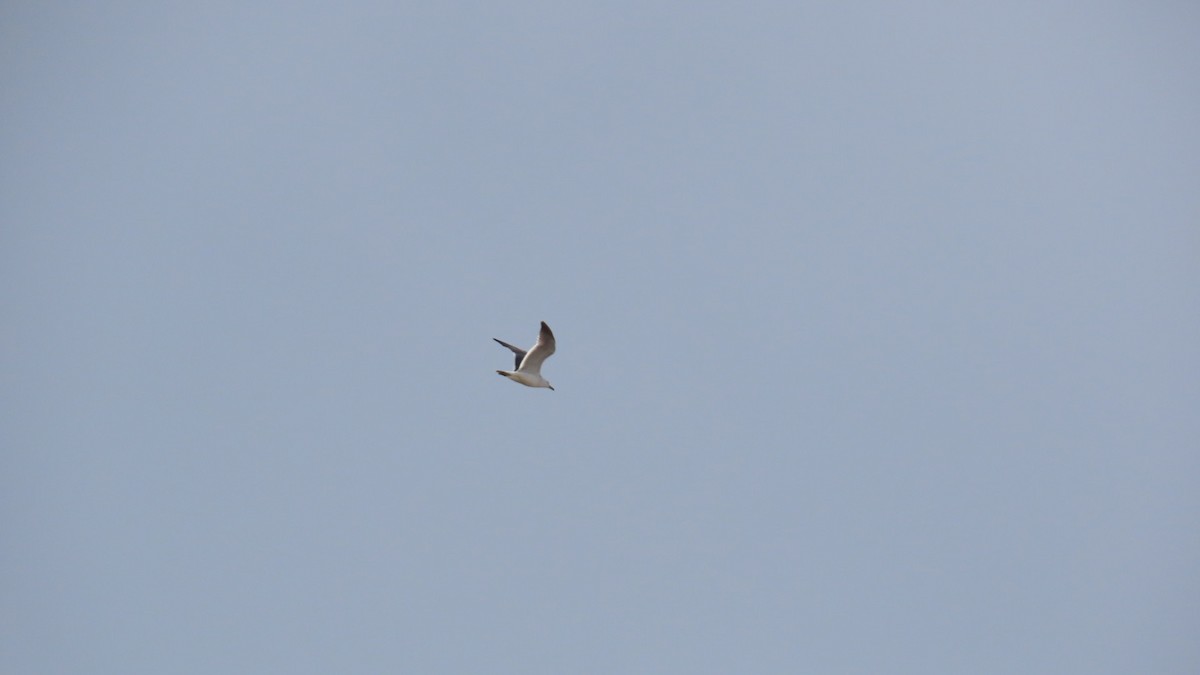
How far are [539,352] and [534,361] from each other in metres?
0.41

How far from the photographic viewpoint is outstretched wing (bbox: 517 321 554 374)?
→ 87.2 ft

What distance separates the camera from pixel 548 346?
26.8 meters

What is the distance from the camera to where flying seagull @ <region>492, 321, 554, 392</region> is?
87.5 feet

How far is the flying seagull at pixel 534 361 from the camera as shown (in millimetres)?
26672

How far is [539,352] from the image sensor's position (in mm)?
26922

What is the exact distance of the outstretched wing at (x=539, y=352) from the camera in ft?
87.2

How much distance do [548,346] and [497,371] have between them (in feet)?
4.54

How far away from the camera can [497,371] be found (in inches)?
1065

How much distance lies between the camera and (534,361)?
27234 mm
